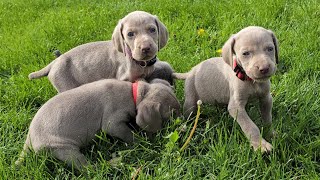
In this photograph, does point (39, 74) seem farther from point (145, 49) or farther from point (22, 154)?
point (22, 154)

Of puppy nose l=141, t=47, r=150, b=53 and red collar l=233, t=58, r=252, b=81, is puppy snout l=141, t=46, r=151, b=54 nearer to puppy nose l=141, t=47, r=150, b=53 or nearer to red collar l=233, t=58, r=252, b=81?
puppy nose l=141, t=47, r=150, b=53

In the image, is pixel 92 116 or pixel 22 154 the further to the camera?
pixel 92 116

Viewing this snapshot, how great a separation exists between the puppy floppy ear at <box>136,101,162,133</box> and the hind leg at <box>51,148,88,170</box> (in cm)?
62

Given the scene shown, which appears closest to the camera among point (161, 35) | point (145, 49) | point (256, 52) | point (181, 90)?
point (256, 52)

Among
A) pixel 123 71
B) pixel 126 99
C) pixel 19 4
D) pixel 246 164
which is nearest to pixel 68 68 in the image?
pixel 123 71

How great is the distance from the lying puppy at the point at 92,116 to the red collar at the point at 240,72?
73 cm

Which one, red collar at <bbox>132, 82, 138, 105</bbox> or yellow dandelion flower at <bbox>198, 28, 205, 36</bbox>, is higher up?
red collar at <bbox>132, 82, 138, 105</bbox>

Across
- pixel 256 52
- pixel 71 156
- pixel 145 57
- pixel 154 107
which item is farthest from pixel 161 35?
pixel 71 156

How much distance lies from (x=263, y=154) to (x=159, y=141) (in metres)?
0.98

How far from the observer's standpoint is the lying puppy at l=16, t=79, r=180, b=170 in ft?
13.8

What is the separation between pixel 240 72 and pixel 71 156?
1.72m

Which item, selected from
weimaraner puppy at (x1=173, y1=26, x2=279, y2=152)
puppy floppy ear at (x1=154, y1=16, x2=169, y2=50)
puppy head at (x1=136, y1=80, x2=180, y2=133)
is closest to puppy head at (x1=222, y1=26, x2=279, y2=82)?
weimaraner puppy at (x1=173, y1=26, x2=279, y2=152)

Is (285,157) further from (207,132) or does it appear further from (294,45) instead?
(294,45)

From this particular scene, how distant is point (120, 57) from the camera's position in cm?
555
